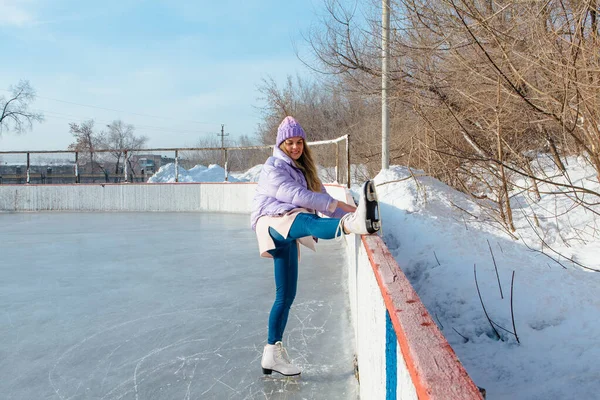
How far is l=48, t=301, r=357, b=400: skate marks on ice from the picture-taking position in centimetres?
256

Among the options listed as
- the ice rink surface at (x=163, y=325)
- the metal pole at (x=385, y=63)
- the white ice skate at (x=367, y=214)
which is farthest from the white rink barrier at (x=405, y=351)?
the metal pole at (x=385, y=63)

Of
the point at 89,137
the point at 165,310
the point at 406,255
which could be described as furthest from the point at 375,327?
the point at 89,137

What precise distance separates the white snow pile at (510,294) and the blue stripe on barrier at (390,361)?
57.9 inches

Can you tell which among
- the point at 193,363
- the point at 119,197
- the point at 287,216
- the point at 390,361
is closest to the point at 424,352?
the point at 390,361

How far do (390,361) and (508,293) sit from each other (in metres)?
2.72

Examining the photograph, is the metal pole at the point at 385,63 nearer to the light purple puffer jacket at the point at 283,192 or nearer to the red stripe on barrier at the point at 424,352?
the light purple puffer jacket at the point at 283,192

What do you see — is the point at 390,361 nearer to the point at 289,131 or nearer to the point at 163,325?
the point at 289,131

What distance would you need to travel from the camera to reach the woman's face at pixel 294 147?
8.82ft

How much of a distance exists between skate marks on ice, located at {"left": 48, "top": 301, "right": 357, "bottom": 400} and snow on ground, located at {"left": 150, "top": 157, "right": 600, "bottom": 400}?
2.96ft

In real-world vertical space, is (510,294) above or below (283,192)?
below

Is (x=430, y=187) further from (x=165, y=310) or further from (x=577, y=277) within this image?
(x=165, y=310)

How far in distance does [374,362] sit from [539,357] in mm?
1564

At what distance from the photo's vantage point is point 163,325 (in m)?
3.67

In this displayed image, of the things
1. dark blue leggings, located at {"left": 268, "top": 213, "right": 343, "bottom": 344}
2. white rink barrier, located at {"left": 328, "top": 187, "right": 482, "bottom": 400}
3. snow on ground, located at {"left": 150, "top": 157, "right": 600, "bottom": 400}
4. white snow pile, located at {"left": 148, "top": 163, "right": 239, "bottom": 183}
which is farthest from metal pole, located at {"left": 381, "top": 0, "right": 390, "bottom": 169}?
white snow pile, located at {"left": 148, "top": 163, "right": 239, "bottom": 183}
